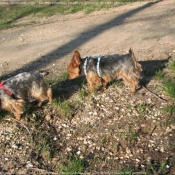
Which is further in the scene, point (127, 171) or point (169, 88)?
point (169, 88)

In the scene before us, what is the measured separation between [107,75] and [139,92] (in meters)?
0.71

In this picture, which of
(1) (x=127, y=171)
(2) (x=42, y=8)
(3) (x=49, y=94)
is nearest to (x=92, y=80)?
(3) (x=49, y=94)

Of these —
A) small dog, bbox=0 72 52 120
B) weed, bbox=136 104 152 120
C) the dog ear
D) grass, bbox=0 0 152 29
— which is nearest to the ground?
weed, bbox=136 104 152 120

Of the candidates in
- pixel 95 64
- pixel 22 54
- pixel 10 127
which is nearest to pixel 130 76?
pixel 95 64

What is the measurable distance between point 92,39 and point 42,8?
27.6 feet

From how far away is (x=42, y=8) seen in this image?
54.7ft

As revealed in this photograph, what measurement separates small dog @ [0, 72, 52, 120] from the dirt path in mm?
1681

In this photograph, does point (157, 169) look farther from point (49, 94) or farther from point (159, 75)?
point (159, 75)

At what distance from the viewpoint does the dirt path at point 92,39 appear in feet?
25.3

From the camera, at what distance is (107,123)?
487 cm

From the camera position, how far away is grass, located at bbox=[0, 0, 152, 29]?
1479 centimetres

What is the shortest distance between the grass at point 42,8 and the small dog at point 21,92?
917cm

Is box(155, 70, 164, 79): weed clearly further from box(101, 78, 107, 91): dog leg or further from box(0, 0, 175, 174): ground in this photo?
box(101, 78, 107, 91): dog leg

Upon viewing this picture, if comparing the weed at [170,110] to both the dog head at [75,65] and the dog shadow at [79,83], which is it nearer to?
the dog shadow at [79,83]
